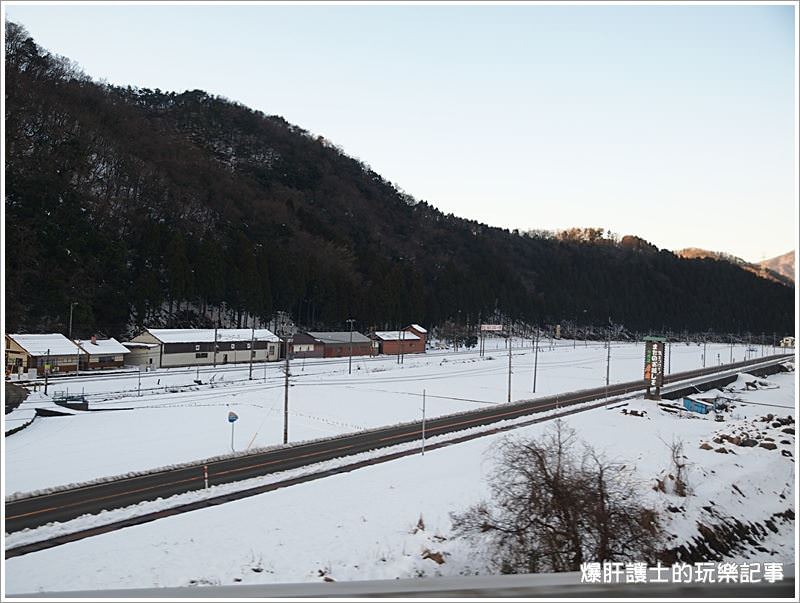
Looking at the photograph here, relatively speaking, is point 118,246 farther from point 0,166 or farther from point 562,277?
point 562,277

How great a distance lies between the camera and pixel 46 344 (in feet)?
93.0

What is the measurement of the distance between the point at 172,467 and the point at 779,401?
3095 centimetres

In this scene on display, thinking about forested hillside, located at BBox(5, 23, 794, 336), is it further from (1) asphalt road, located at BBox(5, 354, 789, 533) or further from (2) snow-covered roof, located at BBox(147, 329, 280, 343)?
(1) asphalt road, located at BBox(5, 354, 789, 533)

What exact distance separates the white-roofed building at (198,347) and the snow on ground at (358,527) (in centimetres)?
2155

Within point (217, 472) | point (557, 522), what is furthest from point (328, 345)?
point (557, 522)

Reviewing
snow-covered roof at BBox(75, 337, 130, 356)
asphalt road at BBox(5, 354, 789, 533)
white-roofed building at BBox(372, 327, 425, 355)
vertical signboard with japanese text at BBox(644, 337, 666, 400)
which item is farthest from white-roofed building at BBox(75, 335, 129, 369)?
vertical signboard with japanese text at BBox(644, 337, 666, 400)

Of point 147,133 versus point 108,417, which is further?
point 147,133

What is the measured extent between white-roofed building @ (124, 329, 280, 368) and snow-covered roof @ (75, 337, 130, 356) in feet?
3.33

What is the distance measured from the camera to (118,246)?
119 ft

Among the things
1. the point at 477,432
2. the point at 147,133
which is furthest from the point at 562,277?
the point at 477,432

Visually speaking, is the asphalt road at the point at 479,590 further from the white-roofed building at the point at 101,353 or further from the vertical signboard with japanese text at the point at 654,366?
the white-roofed building at the point at 101,353

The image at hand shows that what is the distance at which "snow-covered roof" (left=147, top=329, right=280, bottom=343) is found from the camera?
3406 cm

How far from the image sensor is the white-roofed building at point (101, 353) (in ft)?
99.7

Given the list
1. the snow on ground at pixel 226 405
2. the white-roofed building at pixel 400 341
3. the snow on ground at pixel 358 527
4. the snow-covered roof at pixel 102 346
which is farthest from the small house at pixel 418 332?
the snow on ground at pixel 358 527
